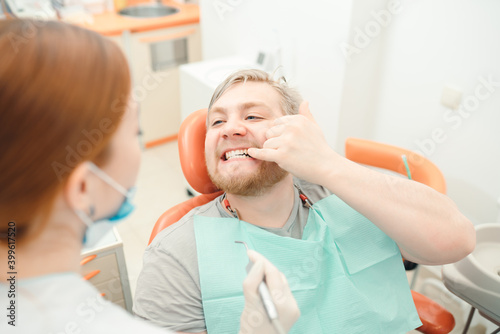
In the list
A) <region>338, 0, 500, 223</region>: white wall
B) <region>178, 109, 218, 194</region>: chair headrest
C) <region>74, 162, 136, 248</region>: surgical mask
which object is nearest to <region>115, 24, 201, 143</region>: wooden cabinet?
<region>338, 0, 500, 223</region>: white wall

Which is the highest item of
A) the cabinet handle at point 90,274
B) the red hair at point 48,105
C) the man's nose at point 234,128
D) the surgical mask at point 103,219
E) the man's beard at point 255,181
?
the red hair at point 48,105

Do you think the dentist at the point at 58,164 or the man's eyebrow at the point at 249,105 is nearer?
the dentist at the point at 58,164

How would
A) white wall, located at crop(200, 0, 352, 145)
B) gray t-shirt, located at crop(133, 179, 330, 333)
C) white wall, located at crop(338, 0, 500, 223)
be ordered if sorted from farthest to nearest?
white wall, located at crop(200, 0, 352, 145) → white wall, located at crop(338, 0, 500, 223) → gray t-shirt, located at crop(133, 179, 330, 333)

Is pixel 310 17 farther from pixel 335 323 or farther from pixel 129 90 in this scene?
pixel 129 90

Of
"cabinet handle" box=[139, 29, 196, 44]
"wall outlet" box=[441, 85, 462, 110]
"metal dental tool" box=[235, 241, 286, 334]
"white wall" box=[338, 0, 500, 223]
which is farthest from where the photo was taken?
"cabinet handle" box=[139, 29, 196, 44]

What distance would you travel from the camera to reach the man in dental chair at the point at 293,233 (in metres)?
1.18

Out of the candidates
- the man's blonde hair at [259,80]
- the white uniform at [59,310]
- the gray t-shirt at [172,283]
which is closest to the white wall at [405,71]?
the man's blonde hair at [259,80]

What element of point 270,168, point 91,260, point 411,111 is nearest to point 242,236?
point 270,168

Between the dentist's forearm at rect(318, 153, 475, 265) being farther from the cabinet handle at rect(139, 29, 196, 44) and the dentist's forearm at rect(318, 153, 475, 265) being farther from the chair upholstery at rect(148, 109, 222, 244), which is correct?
the cabinet handle at rect(139, 29, 196, 44)

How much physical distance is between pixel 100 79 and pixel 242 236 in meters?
0.83

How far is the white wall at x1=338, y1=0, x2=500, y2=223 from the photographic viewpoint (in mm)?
1850

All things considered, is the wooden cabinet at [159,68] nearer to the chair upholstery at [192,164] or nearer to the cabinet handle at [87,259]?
the chair upholstery at [192,164]

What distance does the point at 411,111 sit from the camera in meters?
2.21

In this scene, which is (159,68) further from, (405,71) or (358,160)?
(358,160)
